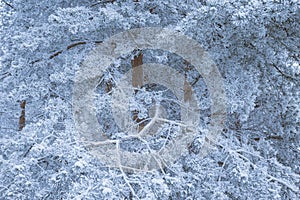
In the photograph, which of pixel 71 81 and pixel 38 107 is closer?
pixel 71 81

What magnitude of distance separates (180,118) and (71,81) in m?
1.07

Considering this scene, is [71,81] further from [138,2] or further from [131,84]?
[138,2]

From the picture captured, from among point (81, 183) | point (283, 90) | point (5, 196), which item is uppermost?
point (283, 90)

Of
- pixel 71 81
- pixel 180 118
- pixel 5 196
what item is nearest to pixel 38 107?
pixel 71 81

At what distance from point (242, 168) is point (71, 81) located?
171cm

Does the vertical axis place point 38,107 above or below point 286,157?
above

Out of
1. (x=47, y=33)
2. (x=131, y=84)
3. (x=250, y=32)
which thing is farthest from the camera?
(x=131, y=84)

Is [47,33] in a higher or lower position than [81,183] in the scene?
higher

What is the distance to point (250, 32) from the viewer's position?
2.79 metres

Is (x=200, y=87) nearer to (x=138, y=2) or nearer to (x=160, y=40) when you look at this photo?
(x=160, y=40)

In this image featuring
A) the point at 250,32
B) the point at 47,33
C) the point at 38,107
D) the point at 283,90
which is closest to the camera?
the point at 250,32

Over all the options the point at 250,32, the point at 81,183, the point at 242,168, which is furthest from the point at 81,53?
the point at 242,168

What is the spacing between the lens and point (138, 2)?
10.9 feet

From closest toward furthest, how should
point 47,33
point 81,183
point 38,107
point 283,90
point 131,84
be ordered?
point 81,183 < point 283,90 < point 47,33 < point 131,84 < point 38,107
